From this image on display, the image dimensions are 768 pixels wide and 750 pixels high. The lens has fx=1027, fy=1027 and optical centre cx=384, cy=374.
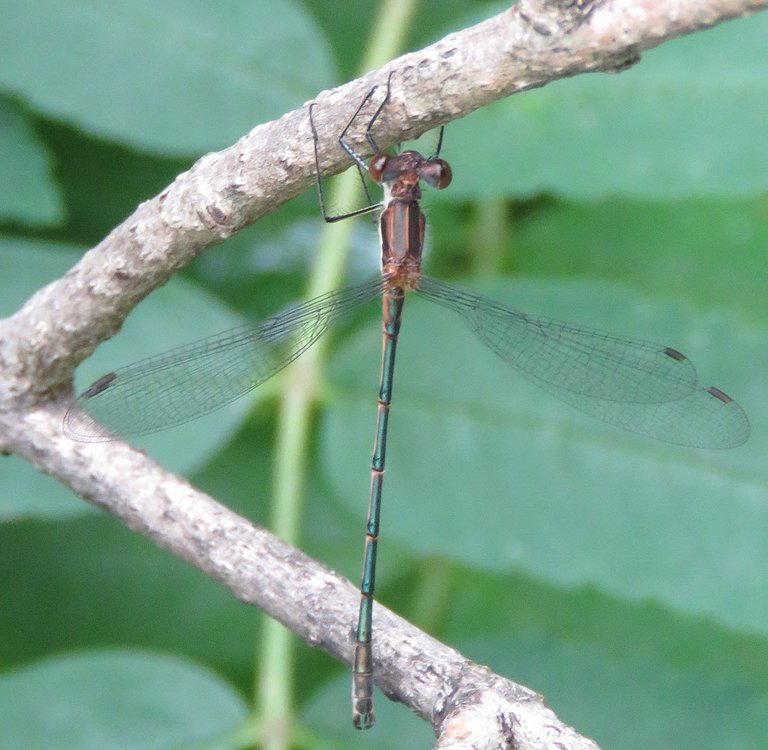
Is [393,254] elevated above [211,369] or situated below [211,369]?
above

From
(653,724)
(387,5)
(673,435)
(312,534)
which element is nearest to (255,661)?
(312,534)

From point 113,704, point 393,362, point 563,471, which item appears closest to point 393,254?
point 393,362

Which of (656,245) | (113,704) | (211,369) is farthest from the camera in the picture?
(656,245)

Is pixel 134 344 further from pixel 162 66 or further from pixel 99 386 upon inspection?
pixel 162 66

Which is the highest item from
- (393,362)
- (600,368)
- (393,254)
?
(393,254)

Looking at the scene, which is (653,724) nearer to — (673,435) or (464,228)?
(673,435)

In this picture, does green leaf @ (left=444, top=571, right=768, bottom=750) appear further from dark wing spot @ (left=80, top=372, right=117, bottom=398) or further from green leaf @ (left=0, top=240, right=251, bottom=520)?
dark wing spot @ (left=80, top=372, right=117, bottom=398)

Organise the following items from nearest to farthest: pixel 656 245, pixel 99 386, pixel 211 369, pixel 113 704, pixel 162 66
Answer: pixel 99 386 → pixel 113 704 → pixel 211 369 → pixel 162 66 → pixel 656 245
